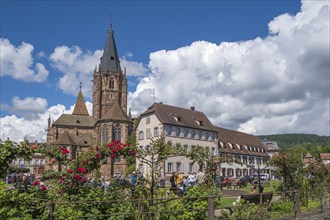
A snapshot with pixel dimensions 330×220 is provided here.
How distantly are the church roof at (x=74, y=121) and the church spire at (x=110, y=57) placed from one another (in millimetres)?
12904

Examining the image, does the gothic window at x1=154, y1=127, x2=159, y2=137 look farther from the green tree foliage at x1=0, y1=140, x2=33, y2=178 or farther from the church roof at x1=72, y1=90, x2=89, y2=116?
the church roof at x1=72, y1=90, x2=89, y2=116

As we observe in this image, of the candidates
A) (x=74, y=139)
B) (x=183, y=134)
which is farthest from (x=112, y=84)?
(x=183, y=134)

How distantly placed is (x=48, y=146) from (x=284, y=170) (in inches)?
436

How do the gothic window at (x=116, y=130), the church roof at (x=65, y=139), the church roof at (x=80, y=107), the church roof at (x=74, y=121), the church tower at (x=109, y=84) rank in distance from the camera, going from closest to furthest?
the gothic window at (x=116, y=130)
the church roof at (x=65, y=139)
the church roof at (x=74, y=121)
the church tower at (x=109, y=84)
the church roof at (x=80, y=107)

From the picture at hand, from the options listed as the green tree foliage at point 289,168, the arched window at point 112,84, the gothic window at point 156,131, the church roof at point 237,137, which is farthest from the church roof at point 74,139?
the green tree foliage at point 289,168

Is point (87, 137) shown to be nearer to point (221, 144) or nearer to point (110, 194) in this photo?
point (221, 144)

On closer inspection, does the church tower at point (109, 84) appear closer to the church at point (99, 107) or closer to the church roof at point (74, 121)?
the church at point (99, 107)

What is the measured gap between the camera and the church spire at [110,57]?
274 feet

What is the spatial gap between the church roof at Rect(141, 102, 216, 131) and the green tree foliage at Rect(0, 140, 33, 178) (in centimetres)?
3782

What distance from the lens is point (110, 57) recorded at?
84.3 metres

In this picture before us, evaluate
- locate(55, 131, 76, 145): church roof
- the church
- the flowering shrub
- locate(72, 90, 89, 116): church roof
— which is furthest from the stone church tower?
the flowering shrub

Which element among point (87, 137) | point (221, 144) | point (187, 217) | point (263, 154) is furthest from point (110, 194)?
point (87, 137)

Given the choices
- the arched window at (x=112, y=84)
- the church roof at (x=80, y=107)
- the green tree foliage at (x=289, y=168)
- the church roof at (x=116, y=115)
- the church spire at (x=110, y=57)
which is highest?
the church spire at (x=110, y=57)

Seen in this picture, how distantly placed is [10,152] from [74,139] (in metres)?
69.4
